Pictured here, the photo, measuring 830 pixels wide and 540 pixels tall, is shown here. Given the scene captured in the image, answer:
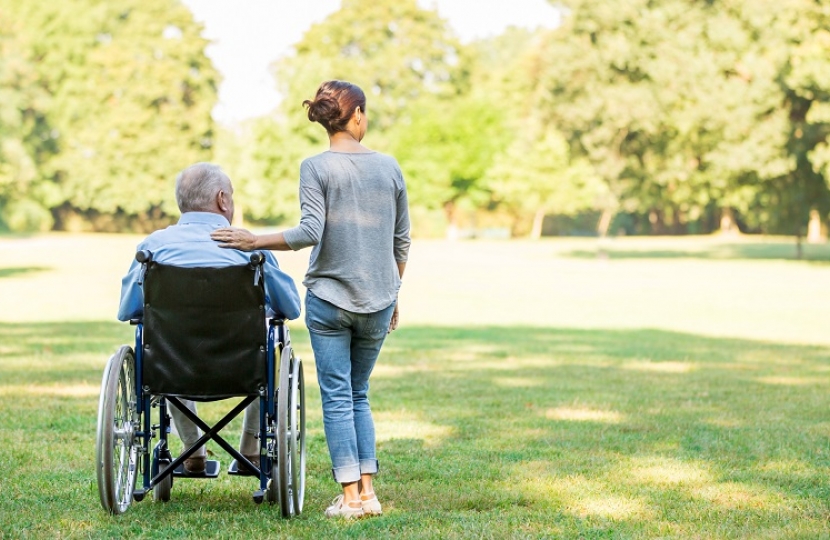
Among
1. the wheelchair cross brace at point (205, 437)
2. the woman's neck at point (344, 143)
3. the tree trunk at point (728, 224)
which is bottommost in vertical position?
the tree trunk at point (728, 224)

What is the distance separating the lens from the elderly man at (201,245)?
4.56 m

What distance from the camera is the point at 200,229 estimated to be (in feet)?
15.3

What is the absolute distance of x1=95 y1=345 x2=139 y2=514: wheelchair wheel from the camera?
14.2 ft

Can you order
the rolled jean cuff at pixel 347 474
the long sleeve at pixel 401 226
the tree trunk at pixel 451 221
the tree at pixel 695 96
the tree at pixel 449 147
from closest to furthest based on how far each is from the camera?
the rolled jean cuff at pixel 347 474 < the long sleeve at pixel 401 226 < the tree at pixel 695 96 < the tree at pixel 449 147 < the tree trunk at pixel 451 221

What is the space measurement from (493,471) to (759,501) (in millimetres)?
1327

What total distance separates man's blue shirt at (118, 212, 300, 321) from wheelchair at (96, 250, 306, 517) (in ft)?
0.39

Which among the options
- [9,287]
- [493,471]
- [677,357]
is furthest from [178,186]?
[9,287]

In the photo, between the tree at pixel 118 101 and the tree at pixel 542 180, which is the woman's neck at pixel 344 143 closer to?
the tree at pixel 542 180

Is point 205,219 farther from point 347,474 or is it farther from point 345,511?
point 345,511

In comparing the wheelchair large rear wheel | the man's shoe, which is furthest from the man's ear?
the man's shoe

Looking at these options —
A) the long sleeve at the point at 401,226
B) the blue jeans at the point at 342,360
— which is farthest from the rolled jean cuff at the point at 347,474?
the long sleeve at the point at 401,226

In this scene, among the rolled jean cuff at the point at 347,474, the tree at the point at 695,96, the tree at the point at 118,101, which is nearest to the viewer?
the rolled jean cuff at the point at 347,474

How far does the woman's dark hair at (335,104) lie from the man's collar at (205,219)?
572mm

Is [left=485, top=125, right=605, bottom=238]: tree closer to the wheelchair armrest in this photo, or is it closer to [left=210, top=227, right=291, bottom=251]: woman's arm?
[left=210, top=227, right=291, bottom=251]: woman's arm
